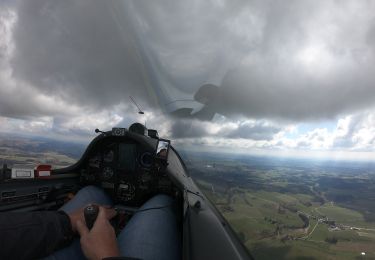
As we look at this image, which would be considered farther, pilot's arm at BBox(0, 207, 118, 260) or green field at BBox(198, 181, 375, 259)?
green field at BBox(198, 181, 375, 259)

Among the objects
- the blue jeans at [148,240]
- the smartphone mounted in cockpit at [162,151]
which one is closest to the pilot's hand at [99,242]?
the blue jeans at [148,240]

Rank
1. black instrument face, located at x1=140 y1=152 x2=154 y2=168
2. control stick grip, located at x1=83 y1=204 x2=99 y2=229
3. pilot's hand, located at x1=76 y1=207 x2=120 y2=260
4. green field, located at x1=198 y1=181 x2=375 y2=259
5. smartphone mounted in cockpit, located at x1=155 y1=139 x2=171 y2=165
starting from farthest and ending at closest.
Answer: green field, located at x1=198 y1=181 x2=375 y2=259 → black instrument face, located at x1=140 y1=152 x2=154 y2=168 → smartphone mounted in cockpit, located at x1=155 y1=139 x2=171 y2=165 → control stick grip, located at x1=83 y1=204 x2=99 y2=229 → pilot's hand, located at x1=76 y1=207 x2=120 y2=260

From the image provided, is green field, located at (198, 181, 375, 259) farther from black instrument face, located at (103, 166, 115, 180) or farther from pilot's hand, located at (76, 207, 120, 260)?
pilot's hand, located at (76, 207, 120, 260)

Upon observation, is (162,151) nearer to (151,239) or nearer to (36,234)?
(151,239)

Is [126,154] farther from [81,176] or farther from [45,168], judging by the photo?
[45,168]

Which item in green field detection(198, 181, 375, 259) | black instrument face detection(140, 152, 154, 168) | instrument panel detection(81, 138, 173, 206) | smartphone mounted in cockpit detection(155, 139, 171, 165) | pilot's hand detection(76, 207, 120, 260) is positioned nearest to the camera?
pilot's hand detection(76, 207, 120, 260)

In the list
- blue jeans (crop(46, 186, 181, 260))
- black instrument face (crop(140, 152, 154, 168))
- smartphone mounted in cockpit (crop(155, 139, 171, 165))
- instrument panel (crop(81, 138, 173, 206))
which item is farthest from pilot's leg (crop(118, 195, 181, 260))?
black instrument face (crop(140, 152, 154, 168))
